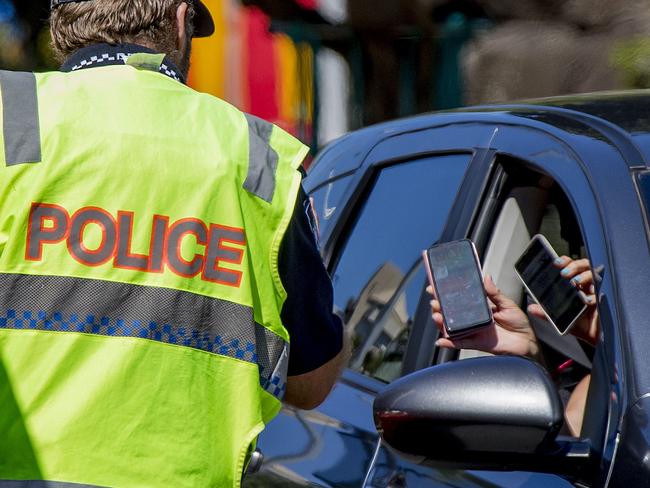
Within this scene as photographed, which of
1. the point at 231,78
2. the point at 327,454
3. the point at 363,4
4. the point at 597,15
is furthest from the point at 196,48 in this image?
the point at 327,454

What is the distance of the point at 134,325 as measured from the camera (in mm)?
2188

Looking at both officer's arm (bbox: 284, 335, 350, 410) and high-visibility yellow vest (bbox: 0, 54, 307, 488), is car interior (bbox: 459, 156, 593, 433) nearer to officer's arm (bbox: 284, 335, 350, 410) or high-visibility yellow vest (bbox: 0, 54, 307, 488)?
officer's arm (bbox: 284, 335, 350, 410)

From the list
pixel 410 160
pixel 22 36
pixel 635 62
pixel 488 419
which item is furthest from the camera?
pixel 22 36

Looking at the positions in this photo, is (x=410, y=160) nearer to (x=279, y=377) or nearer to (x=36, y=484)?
(x=279, y=377)

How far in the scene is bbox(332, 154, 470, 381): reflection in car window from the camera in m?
3.05

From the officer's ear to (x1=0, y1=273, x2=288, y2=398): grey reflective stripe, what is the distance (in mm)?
620

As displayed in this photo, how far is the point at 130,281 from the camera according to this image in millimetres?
2201

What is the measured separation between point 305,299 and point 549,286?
660 mm

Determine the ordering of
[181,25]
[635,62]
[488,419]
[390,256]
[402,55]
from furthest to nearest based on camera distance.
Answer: [402,55], [635,62], [390,256], [181,25], [488,419]

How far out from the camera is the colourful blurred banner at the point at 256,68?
11.0 meters

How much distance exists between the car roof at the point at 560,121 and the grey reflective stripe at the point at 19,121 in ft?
3.52

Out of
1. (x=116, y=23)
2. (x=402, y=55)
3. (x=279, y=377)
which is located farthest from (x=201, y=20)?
(x=402, y=55)

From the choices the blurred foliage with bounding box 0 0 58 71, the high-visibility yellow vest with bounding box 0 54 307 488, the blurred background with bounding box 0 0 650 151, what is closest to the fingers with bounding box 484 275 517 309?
the high-visibility yellow vest with bounding box 0 54 307 488

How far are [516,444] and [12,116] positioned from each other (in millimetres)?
972
